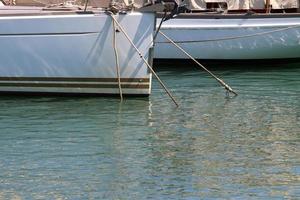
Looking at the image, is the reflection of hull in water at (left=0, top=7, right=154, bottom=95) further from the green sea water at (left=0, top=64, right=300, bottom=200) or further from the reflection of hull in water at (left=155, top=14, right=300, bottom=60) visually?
the reflection of hull in water at (left=155, top=14, right=300, bottom=60)

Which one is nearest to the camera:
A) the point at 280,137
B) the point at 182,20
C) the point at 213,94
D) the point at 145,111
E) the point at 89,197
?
the point at 89,197

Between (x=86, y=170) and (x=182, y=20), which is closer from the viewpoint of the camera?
(x=86, y=170)

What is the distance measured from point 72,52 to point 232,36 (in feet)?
20.5

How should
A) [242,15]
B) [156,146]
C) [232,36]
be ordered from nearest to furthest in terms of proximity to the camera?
1. [156,146]
2. [242,15]
3. [232,36]

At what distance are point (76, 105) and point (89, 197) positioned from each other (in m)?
5.84

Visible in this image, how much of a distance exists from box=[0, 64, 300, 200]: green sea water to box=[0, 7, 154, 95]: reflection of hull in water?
0.29 metres

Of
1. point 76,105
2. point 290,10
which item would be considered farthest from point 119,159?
point 290,10

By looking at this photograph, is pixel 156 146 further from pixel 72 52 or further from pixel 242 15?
pixel 242 15

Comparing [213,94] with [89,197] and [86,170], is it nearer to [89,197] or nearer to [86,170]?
[86,170]

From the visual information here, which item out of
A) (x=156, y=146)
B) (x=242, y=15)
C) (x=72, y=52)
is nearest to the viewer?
(x=156, y=146)

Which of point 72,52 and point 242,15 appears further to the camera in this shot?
point 242,15

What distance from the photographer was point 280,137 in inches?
495

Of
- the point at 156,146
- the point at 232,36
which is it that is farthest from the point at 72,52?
the point at 232,36

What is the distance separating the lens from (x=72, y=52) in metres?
15.4
